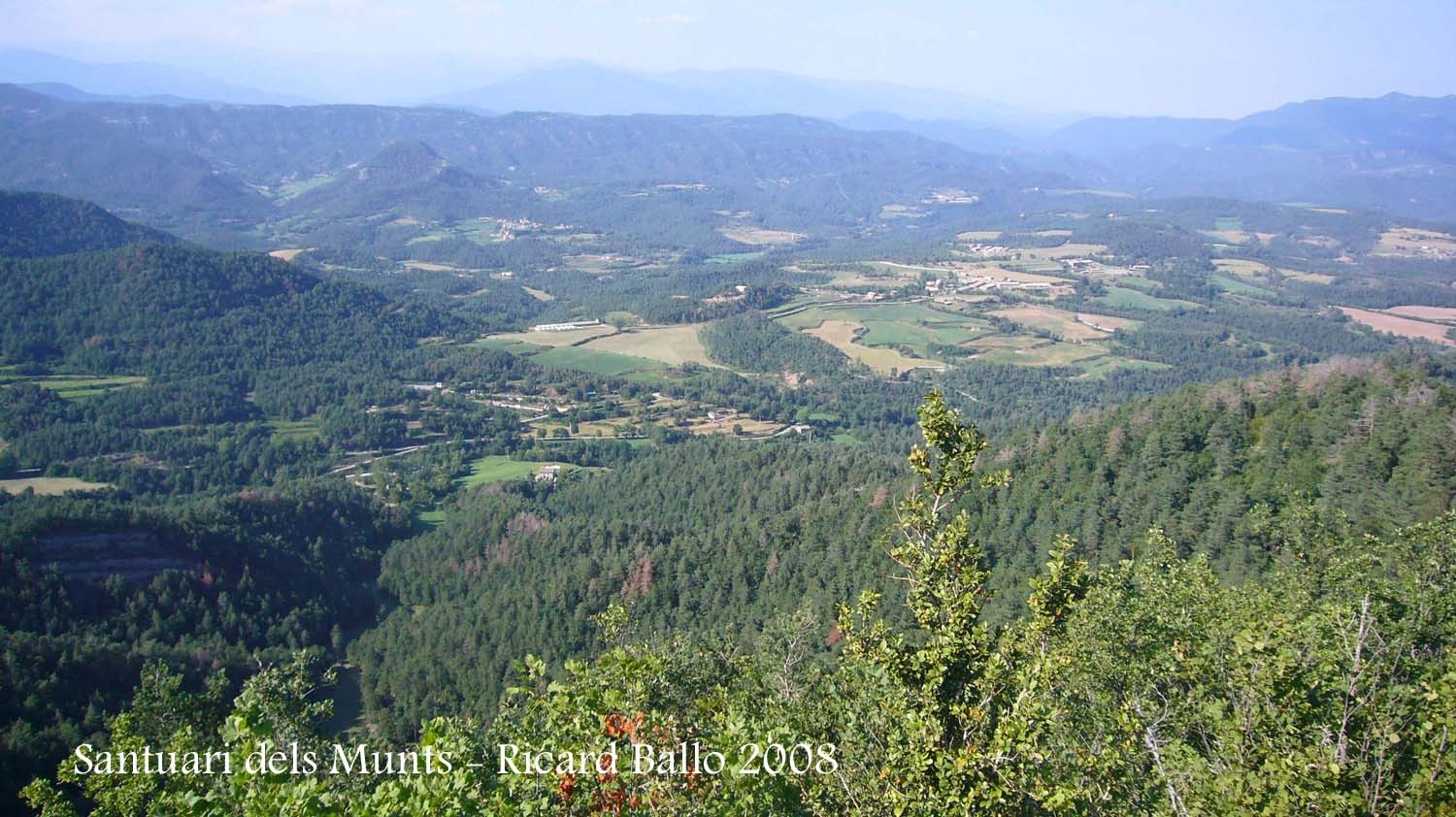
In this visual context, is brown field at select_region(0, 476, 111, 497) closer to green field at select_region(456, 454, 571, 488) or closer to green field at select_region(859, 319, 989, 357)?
green field at select_region(456, 454, 571, 488)

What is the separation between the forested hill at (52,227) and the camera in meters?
145

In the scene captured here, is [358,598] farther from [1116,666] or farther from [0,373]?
[0,373]

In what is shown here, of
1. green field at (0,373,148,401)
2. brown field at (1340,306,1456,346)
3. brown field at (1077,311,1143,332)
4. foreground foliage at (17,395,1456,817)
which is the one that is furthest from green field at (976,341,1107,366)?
foreground foliage at (17,395,1456,817)

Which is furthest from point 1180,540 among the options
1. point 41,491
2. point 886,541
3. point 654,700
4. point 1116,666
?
point 41,491

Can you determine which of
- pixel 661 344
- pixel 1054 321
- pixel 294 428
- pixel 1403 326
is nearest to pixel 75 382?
pixel 294 428

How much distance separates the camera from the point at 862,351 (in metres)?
133

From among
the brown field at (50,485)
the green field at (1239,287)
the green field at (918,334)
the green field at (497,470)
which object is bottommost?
the green field at (497,470)

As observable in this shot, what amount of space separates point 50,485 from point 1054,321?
13730cm

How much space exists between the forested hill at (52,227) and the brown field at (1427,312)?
220 meters

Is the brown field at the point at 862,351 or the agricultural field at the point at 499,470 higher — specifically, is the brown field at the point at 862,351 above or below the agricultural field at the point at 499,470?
above

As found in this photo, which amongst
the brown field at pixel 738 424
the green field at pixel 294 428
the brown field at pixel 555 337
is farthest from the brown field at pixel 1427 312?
the green field at pixel 294 428

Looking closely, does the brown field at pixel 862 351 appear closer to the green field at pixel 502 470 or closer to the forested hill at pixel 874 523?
the green field at pixel 502 470

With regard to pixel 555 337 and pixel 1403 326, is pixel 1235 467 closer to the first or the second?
pixel 555 337

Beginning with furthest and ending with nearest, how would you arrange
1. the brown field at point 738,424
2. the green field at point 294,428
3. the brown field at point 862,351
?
the brown field at point 862,351 < the brown field at point 738,424 < the green field at point 294,428
